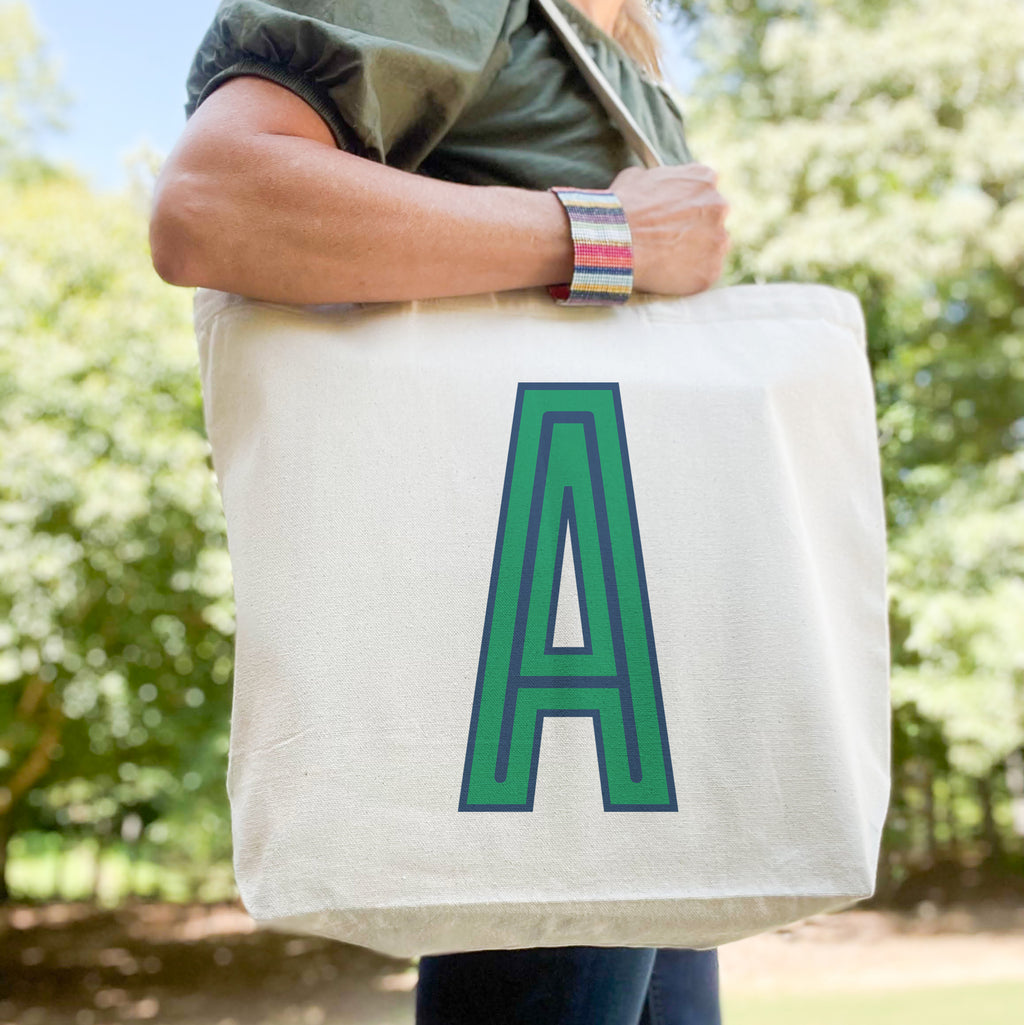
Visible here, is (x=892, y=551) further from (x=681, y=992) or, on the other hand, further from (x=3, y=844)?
(x=3, y=844)

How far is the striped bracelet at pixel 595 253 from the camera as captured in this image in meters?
0.75

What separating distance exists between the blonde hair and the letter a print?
53cm

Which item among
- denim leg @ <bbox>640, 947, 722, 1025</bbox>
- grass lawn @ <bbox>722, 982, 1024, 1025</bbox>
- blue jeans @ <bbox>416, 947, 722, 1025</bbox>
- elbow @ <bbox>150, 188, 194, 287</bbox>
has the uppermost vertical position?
elbow @ <bbox>150, 188, 194, 287</bbox>

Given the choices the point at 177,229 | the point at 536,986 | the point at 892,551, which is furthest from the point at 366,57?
the point at 892,551

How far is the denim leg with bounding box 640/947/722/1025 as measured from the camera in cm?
91

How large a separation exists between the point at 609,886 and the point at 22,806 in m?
13.5

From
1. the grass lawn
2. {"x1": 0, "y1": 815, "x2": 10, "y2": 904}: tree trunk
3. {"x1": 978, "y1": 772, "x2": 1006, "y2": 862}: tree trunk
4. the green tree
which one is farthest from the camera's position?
{"x1": 978, "y1": 772, "x2": 1006, "y2": 862}: tree trunk

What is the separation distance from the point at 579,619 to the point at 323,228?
0.97ft

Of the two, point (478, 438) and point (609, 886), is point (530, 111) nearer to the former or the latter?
point (478, 438)

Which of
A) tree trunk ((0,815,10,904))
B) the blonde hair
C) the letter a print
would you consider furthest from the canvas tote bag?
tree trunk ((0,815,10,904))

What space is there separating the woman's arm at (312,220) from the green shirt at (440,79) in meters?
0.02

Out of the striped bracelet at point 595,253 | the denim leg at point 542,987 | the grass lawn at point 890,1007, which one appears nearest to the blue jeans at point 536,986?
the denim leg at point 542,987

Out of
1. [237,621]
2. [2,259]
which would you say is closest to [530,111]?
[237,621]

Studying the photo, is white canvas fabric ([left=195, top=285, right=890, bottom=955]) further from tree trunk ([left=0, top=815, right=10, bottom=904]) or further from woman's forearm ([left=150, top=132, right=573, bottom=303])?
tree trunk ([left=0, top=815, right=10, bottom=904])
